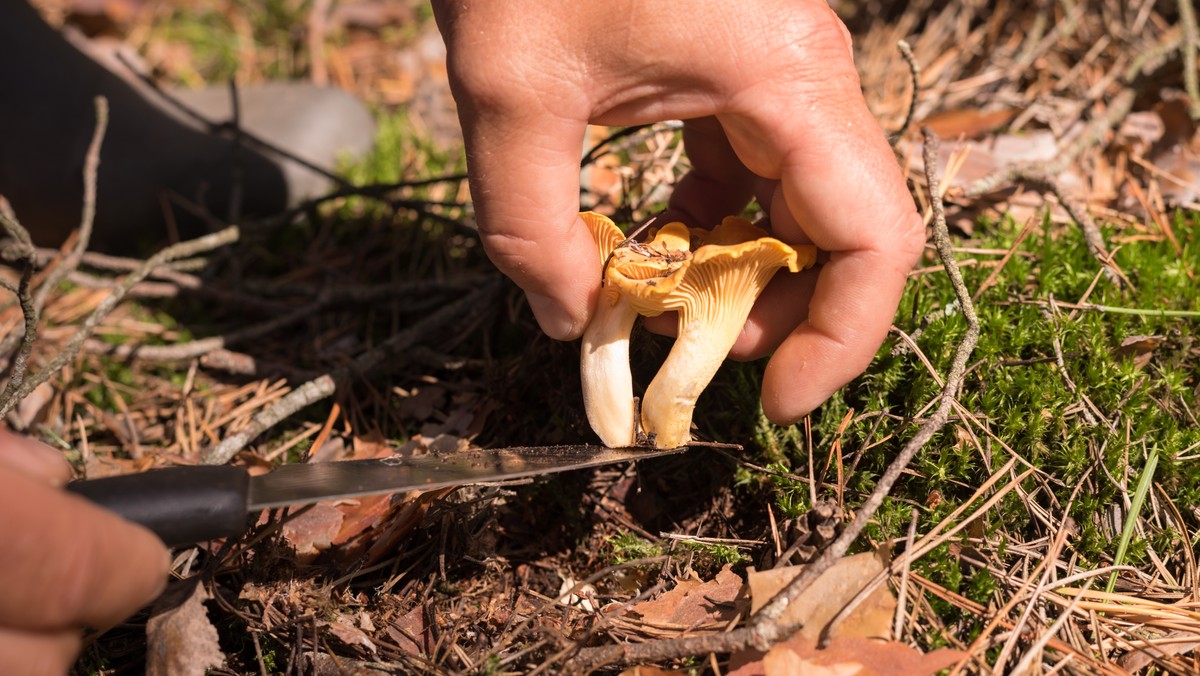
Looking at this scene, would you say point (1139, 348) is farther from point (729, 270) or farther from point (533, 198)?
point (533, 198)

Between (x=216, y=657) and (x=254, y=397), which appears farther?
(x=254, y=397)

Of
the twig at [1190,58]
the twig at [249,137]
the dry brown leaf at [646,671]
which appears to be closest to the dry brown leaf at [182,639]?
the dry brown leaf at [646,671]

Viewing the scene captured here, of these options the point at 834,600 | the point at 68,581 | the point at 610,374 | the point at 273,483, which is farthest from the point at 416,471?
the point at 834,600

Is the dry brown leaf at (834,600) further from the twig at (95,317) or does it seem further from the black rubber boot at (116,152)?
the black rubber boot at (116,152)

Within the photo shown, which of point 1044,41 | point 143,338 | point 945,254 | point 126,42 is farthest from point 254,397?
point 1044,41

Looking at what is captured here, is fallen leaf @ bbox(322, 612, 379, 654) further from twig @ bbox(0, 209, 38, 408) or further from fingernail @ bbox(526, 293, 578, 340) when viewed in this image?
twig @ bbox(0, 209, 38, 408)

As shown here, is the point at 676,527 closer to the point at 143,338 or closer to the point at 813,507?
the point at 813,507
